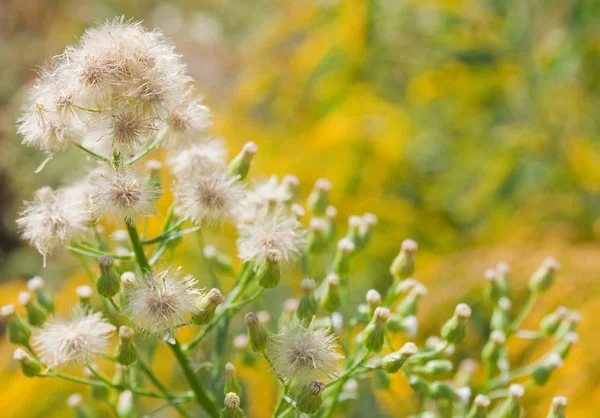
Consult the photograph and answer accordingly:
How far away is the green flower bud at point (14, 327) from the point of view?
134cm

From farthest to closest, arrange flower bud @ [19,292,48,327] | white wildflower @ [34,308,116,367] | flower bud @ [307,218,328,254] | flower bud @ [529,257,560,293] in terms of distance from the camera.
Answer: flower bud @ [529,257,560,293] < flower bud @ [307,218,328,254] < flower bud @ [19,292,48,327] < white wildflower @ [34,308,116,367]

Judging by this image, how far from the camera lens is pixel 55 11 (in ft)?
26.0

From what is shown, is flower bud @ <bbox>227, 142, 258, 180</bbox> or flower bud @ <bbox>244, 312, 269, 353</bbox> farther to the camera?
flower bud @ <bbox>227, 142, 258, 180</bbox>

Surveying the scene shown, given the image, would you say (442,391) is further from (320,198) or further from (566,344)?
(320,198)

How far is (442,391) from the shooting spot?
56.0 inches

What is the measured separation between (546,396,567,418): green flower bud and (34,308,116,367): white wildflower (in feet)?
2.67

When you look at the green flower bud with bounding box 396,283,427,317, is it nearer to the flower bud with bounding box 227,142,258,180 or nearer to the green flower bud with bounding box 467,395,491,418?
the green flower bud with bounding box 467,395,491,418

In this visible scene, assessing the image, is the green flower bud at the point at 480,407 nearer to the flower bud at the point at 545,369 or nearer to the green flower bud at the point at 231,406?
the flower bud at the point at 545,369

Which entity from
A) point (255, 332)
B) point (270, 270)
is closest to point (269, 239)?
point (270, 270)

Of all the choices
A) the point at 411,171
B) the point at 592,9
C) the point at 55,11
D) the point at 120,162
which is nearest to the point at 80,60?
the point at 120,162

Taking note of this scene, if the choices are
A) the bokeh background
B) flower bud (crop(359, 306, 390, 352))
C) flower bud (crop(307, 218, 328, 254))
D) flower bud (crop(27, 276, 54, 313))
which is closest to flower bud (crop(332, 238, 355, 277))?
flower bud (crop(307, 218, 328, 254))

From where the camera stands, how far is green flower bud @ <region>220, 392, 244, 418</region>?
1095 mm

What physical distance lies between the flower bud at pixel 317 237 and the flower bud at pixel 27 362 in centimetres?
61

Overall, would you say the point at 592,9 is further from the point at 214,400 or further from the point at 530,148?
the point at 214,400
